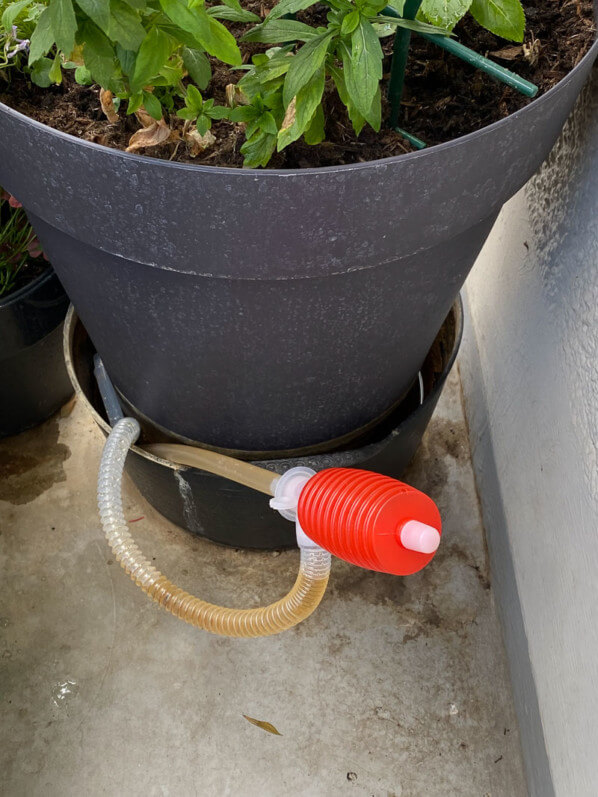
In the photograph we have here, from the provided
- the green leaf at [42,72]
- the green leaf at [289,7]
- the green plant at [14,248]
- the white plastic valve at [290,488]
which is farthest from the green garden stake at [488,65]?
the green plant at [14,248]

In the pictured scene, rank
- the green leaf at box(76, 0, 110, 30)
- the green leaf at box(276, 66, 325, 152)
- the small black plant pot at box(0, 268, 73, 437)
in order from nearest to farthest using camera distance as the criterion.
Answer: the green leaf at box(76, 0, 110, 30) < the green leaf at box(276, 66, 325, 152) < the small black plant pot at box(0, 268, 73, 437)

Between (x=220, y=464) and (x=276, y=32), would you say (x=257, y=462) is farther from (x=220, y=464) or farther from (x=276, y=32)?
(x=276, y=32)

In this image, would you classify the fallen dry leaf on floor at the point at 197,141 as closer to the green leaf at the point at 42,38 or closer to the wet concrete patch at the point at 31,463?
the green leaf at the point at 42,38

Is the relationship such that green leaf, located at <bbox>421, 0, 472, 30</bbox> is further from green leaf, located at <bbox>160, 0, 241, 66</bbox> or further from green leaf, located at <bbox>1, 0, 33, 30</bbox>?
green leaf, located at <bbox>1, 0, 33, 30</bbox>

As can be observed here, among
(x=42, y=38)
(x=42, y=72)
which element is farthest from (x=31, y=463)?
(x=42, y=38)

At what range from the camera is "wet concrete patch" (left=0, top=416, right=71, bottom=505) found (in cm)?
127

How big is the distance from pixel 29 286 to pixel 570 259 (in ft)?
2.48

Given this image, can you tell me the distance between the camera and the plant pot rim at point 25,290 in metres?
1.08

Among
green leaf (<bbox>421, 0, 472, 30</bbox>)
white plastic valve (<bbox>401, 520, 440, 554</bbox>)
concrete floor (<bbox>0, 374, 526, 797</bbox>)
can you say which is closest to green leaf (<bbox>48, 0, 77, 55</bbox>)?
green leaf (<bbox>421, 0, 472, 30</bbox>)

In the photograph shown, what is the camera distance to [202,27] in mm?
539

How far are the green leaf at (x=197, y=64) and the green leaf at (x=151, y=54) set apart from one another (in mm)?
54

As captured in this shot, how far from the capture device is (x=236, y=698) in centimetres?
109

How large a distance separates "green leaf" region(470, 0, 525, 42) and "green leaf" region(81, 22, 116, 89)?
0.30 m

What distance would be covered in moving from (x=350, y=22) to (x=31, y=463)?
0.97 m
